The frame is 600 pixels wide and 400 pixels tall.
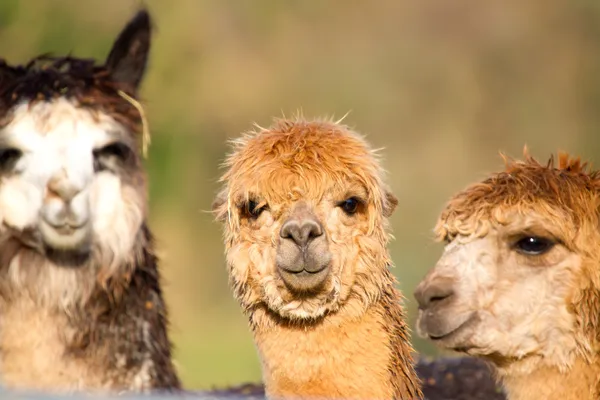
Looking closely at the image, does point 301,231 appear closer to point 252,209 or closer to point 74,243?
point 252,209

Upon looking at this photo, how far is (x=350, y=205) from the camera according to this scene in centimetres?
376

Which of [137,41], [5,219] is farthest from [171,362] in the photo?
[137,41]

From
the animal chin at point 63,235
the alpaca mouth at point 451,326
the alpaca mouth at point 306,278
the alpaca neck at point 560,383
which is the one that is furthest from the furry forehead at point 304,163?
the animal chin at point 63,235

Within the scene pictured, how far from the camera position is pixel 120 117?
479 cm

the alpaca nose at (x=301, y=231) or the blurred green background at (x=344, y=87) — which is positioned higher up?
the blurred green background at (x=344, y=87)

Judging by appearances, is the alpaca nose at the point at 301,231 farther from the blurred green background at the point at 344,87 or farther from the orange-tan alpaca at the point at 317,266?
the blurred green background at the point at 344,87

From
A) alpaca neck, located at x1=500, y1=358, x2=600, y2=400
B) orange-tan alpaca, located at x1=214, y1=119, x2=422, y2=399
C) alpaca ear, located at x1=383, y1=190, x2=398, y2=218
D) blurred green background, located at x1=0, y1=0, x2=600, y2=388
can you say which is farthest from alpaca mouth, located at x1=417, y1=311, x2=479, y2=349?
blurred green background, located at x1=0, y1=0, x2=600, y2=388

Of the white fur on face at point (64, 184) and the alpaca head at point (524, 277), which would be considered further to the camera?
the white fur on face at point (64, 184)

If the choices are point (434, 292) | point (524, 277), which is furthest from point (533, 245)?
point (434, 292)

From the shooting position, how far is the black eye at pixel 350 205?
3745mm

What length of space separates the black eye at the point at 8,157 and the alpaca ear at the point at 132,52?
1.92 ft

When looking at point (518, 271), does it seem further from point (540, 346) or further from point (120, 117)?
point (120, 117)

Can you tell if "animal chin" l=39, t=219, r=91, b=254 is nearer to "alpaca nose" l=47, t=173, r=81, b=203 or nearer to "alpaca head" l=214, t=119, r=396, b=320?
"alpaca nose" l=47, t=173, r=81, b=203

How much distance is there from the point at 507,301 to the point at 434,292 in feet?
0.82
